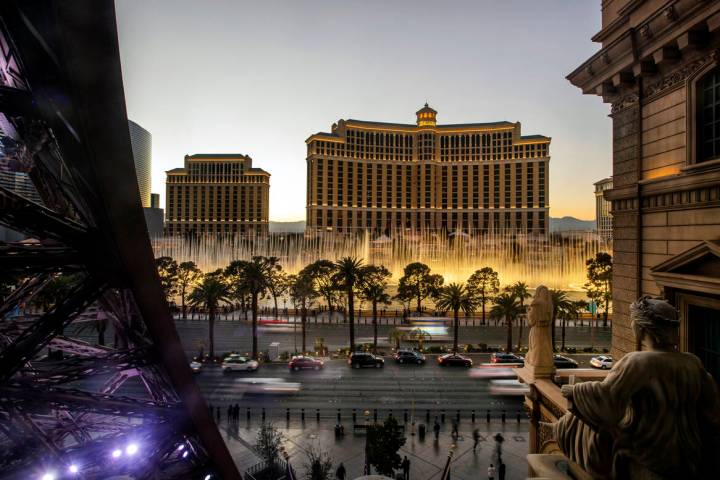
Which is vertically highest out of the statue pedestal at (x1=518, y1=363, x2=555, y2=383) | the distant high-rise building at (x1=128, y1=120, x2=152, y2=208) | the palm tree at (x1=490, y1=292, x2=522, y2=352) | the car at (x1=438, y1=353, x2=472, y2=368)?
the distant high-rise building at (x1=128, y1=120, x2=152, y2=208)

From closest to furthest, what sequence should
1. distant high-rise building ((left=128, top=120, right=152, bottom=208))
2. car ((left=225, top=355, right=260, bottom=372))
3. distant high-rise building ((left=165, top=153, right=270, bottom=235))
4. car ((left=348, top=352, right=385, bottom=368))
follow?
car ((left=225, top=355, right=260, bottom=372)) < car ((left=348, top=352, right=385, bottom=368)) < distant high-rise building ((left=165, top=153, right=270, bottom=235)) < distant high-rise building ((left=128, top=120, right=152, bottom=208))

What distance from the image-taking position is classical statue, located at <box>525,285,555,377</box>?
994 centimetres

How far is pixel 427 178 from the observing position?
12825cm

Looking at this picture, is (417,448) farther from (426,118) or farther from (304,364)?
(426,118)

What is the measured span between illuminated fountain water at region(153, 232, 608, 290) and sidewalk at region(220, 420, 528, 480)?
190 ft

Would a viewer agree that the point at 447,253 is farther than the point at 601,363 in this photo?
Yes

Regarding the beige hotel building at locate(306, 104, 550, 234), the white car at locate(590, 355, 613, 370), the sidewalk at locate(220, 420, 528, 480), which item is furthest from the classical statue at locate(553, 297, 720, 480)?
the beige hotel building at locate(306, 104, 550, 234)

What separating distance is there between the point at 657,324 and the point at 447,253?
9354cm

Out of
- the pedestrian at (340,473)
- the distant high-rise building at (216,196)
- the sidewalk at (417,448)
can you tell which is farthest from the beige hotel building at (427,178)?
the pedestrian at (340,473)

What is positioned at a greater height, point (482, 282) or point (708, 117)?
point (708, 117)

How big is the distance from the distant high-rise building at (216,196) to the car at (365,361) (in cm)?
11752

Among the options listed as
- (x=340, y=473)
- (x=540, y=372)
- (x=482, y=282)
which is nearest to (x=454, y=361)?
(x=340, y=473)

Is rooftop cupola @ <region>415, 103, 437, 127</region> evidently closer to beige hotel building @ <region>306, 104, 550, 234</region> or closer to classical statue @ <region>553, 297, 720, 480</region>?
beige hotel building @ <region>306, 104, 550, 234</region>

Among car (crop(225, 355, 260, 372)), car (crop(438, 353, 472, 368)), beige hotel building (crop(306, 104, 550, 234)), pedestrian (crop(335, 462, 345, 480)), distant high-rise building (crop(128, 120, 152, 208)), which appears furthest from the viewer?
distant high-rise building (crop(128, 120, 152, 208))
